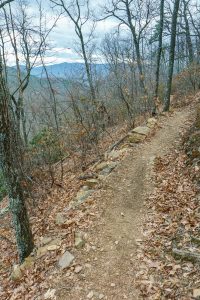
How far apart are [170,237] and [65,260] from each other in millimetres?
2166

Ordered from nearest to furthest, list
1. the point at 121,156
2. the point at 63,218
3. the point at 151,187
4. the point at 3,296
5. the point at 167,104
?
the point at 3,296
the point at 63,218
the point at 151,187
the point at 121,156
the point at 167,104

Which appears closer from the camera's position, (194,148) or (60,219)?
(60,219)

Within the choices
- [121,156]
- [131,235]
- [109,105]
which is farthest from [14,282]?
[109,105]

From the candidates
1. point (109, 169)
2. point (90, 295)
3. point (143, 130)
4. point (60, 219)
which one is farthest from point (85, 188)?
point (143, 130)

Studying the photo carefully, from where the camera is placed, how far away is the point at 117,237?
6.31 meters

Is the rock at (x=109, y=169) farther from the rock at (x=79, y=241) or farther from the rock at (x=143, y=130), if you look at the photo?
the rock at (x=79, y=241)

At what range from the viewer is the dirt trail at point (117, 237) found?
→ 16.9ft

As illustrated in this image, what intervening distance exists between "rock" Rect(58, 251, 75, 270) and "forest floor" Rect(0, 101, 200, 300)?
0.09 meters

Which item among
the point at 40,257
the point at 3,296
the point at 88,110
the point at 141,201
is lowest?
the point at 3,296

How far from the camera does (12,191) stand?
6.29 meters

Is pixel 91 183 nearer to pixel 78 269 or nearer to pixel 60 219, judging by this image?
pixel 60 219

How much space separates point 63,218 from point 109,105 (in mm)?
16029

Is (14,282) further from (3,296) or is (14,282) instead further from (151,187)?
(151,187)

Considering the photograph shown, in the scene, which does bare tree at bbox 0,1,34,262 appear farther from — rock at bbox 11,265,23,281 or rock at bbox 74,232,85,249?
rock at bbox 74,232,85,249
